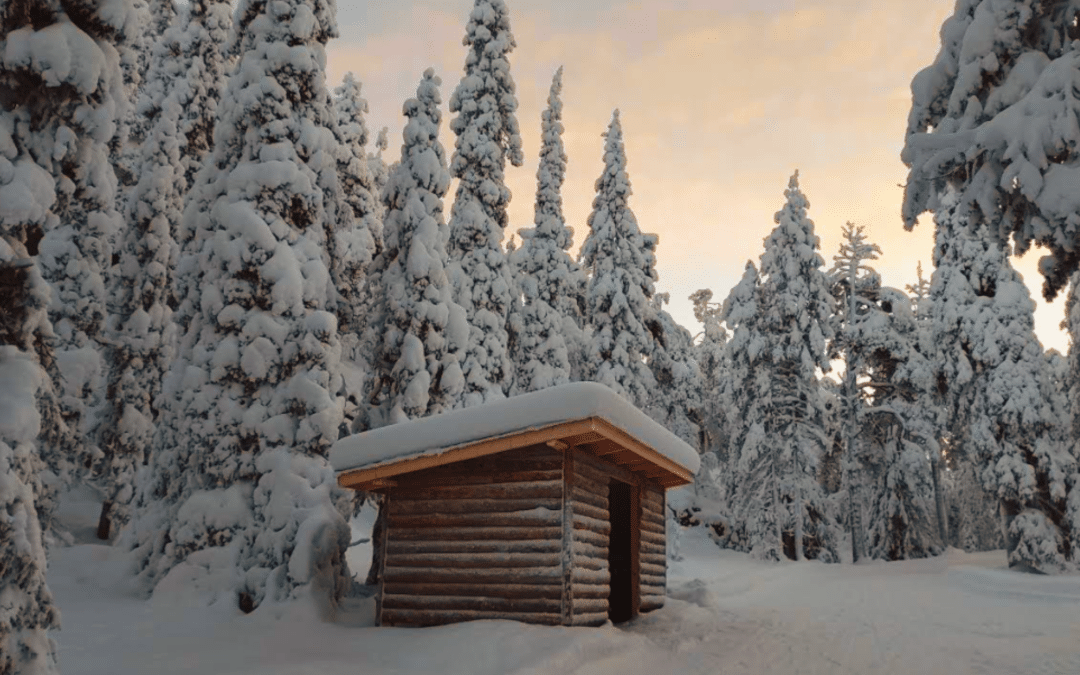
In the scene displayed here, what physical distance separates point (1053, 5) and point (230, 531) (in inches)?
610

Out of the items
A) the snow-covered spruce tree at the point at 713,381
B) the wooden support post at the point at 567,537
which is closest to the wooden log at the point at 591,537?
the wooden support post at the point at 567,537

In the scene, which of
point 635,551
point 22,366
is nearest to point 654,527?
point 635,551

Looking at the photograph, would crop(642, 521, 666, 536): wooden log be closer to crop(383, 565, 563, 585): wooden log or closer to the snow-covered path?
the snow-covered path

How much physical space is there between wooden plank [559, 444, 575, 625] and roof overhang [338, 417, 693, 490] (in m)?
0.29

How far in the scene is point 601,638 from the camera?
10938 mm

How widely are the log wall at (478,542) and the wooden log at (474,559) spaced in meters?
0.02

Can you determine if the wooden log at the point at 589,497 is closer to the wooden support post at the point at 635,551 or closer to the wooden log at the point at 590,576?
the wooden log at the point at 590,576

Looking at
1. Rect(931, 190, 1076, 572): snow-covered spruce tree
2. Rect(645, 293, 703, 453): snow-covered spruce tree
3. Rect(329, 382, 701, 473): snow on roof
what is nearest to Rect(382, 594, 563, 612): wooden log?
Rect(329, 382, 701, 473): snow on roof

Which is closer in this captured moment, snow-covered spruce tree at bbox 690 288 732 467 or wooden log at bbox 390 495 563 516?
wooden log at bbox 390 495 563 516

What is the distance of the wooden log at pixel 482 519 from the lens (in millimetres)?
11477

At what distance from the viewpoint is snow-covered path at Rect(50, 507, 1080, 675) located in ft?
31.9

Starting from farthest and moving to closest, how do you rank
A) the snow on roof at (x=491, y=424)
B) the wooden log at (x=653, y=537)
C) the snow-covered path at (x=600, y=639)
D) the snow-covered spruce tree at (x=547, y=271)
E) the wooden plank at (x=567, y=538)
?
the snow-covered spruce tree at (x=547, y=271) → the wooden log at (x=653, y=537) → the wooden plank at (x=567, y=538) → the snow on roof at (x=491, y=424) → the snow-covered path at (x=600, y=639)

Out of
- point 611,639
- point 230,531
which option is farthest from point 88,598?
point 611,639

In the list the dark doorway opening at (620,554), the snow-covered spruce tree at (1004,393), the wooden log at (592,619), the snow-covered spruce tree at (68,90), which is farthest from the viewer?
the snow-covered spruce tree at (1004,393)
